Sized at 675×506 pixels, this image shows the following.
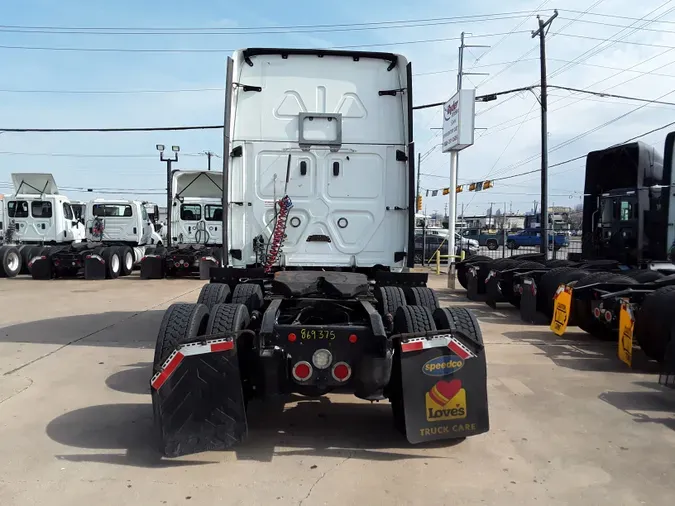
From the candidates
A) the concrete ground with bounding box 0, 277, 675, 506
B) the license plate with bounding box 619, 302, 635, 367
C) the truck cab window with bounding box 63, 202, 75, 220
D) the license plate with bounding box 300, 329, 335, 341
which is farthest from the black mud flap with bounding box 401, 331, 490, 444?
the truck cab window with bounding box 63, 202, 75, 220

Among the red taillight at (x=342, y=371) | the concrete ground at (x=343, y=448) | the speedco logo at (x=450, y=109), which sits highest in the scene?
the speedco logo at (x=450, y=109)

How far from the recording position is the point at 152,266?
18.8 m

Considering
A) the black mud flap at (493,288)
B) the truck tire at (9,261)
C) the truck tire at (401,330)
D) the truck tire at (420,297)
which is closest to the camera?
the truck tire at (401,330)

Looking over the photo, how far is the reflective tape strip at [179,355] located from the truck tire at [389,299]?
2.04m

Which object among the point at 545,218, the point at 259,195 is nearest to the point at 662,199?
the point at 259,195

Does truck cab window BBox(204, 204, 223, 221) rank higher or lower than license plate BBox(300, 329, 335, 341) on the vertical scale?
higher

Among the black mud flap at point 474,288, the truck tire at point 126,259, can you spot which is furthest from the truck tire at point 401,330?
the truck tire at point 126,259

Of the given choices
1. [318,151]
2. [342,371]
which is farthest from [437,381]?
[318,151]

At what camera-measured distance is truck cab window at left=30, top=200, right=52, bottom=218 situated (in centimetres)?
2061

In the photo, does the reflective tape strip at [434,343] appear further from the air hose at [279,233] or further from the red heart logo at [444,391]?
the air hose at [279,233]

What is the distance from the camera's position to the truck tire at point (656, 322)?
6.28 metres

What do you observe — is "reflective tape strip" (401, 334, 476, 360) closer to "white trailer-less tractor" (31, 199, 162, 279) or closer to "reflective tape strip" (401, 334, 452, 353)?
"reflective tape strip" (401, 334, 452, 353)

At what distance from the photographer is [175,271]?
19078mm

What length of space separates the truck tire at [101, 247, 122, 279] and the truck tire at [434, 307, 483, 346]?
16153 millimetres
